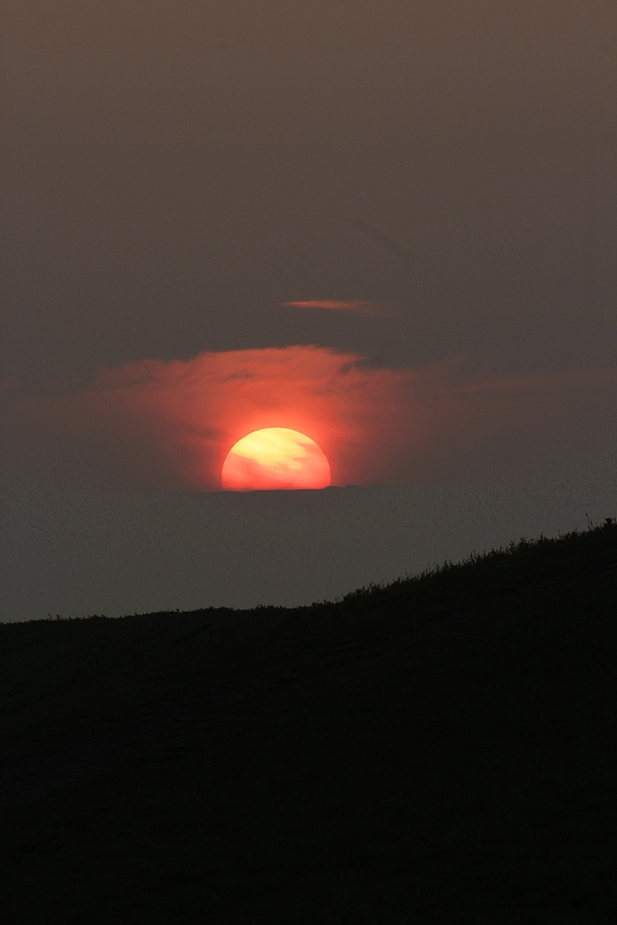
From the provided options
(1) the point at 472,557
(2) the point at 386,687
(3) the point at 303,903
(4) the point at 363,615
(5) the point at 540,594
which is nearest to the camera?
(3) the point at 303,903

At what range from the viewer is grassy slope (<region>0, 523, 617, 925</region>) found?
12.2m

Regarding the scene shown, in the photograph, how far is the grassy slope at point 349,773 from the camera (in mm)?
12211

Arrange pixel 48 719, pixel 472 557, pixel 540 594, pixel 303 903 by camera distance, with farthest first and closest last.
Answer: pixel 472 557 → pixel 540 594 → pixel 48 719 → pixel 303 903

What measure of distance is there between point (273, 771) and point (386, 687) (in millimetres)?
4443

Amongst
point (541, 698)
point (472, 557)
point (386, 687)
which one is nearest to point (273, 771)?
point (386, 687)

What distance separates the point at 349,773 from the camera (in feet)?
54.4

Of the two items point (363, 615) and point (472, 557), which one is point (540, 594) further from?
point (472, 557)

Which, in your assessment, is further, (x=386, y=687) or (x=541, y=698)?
(x=386, y=687)

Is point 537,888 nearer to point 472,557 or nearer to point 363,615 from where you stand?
point 363,615

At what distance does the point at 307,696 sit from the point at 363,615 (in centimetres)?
799

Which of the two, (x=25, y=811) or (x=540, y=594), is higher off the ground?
(x=540, y=594)

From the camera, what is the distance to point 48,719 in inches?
944

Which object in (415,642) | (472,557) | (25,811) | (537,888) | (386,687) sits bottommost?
(537,888)

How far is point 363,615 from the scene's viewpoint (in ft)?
94.9
